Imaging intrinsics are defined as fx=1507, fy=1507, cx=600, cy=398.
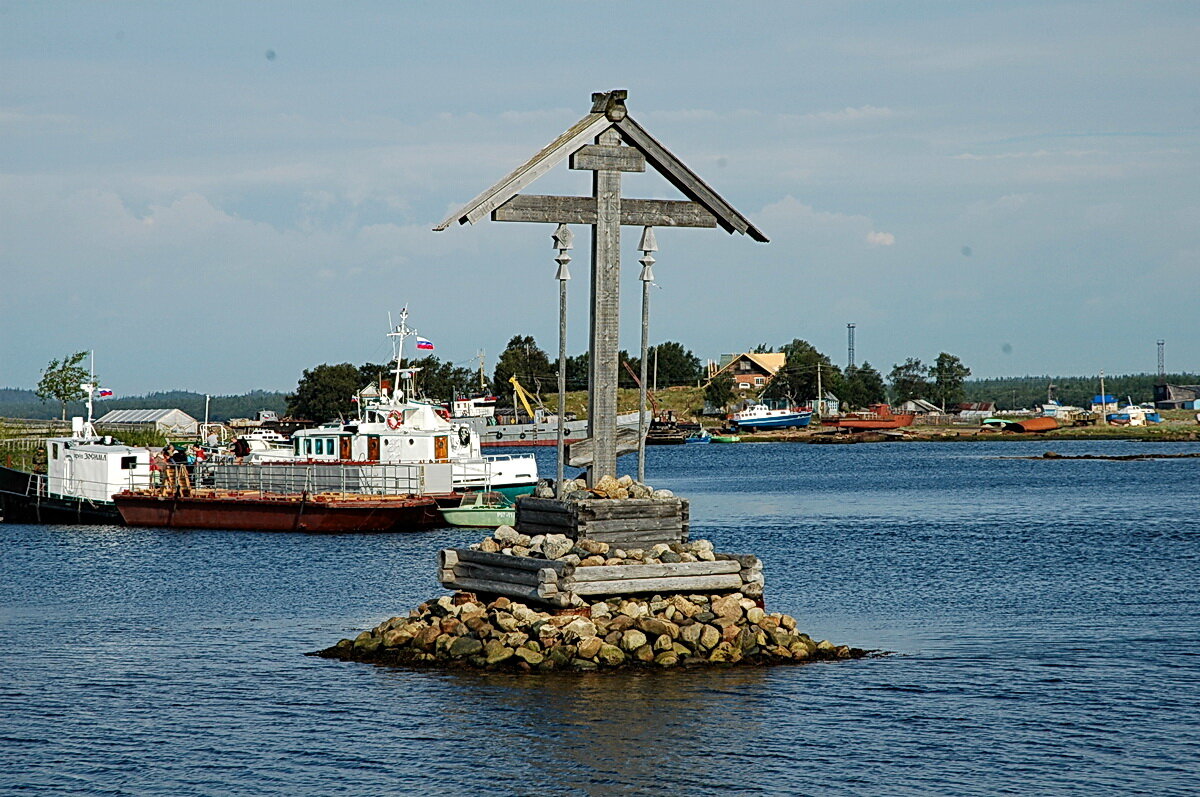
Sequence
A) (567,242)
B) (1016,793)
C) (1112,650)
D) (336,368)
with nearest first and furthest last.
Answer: (1016,793) → (567,242) → (1112,650) → (336,368)

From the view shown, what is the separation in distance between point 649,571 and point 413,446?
29.2 metres

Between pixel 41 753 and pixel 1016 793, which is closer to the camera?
pixel 1016 793

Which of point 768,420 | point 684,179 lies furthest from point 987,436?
point 684,179

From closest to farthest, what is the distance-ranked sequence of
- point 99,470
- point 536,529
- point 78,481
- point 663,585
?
point 663,585, point 536,529, point 99,470, point 78,481

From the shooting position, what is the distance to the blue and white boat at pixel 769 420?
169375mm

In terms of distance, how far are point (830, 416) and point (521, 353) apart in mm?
37983

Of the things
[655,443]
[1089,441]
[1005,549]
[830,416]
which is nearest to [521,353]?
[655,443]

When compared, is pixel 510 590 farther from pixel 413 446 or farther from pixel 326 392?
pixel 326 392

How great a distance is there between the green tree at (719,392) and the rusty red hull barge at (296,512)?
456 ft

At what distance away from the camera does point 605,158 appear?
1884cm

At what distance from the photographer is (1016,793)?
13.8 metres

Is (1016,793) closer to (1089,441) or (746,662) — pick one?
(746,662)

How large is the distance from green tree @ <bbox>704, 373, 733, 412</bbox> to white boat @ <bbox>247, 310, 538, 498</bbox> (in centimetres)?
13607

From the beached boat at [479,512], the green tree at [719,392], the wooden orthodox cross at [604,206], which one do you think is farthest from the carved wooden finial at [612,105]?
the green tree at [719,392]
